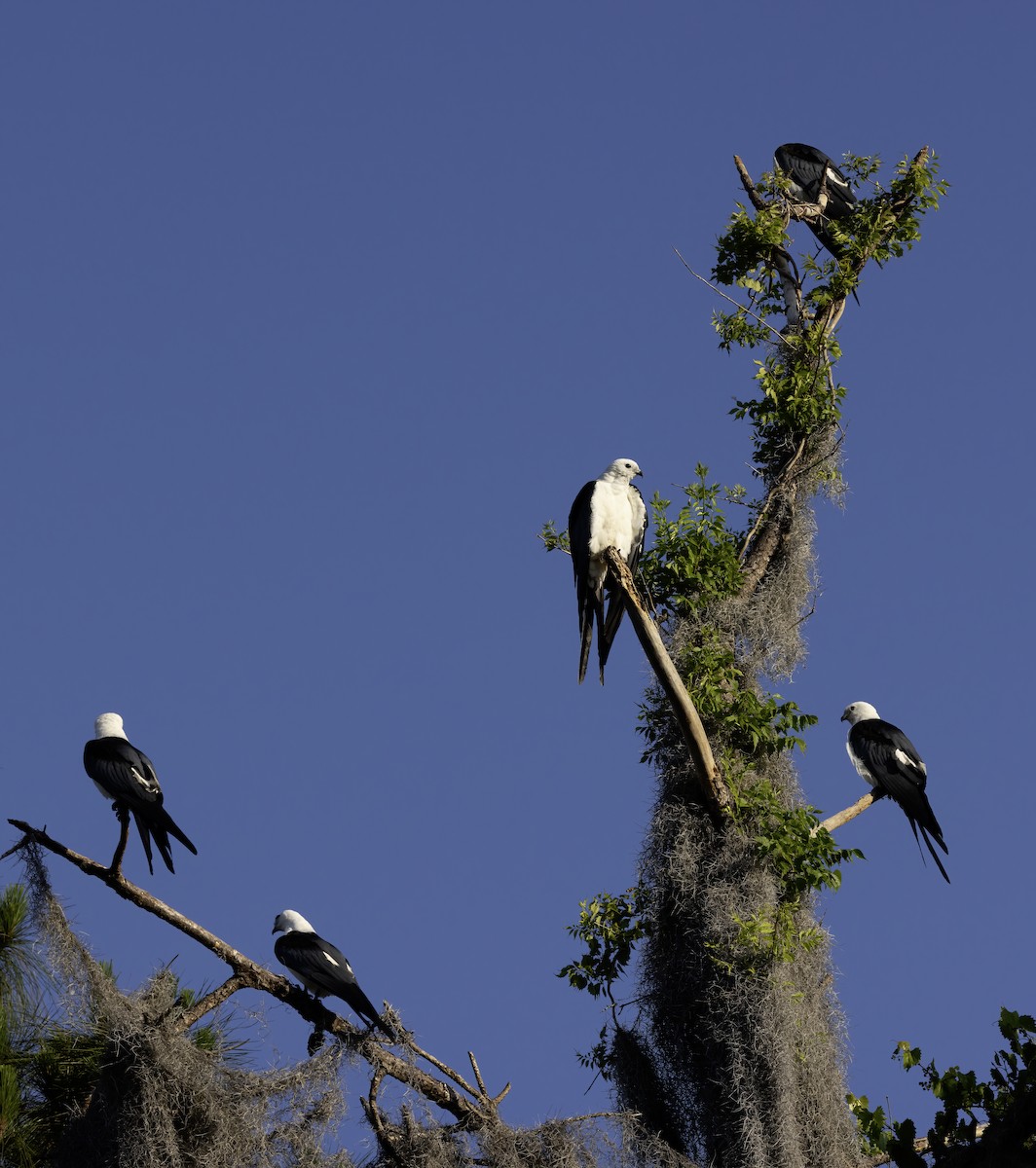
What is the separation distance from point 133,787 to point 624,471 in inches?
154

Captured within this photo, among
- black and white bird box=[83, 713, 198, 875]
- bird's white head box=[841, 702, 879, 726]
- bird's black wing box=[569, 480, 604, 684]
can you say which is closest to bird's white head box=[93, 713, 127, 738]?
black and white bird box=[83, 713, 198, 875]

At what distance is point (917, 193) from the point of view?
10.8m

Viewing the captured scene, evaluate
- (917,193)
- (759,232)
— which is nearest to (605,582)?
(759,232)

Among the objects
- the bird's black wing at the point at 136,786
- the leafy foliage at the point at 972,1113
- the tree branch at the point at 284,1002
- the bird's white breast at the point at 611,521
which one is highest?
the bird's white breast at the point at 611,521

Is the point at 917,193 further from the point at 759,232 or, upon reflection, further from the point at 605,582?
the point at 605,582

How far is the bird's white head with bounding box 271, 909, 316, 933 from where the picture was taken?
8.88 m

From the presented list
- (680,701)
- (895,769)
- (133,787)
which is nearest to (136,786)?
(133,787)

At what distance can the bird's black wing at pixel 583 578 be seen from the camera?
31.0 feet

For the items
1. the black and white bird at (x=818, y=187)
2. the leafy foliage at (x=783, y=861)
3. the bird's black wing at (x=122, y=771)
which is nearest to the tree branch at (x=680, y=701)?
the leafy foliage at (x=783, y=861)

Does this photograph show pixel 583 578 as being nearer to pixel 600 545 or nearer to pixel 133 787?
pixel 600 545

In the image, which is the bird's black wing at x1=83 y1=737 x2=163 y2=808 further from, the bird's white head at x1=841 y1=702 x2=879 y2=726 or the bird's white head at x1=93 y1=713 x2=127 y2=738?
the bird's white head at x1=841 y1=702 x2=879 y2=726

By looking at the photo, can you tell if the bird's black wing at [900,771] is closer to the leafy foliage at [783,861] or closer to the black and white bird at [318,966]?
the leafy foliage at [783,861]

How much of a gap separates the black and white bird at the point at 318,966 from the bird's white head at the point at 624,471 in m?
3.44

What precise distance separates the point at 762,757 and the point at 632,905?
108 cm
